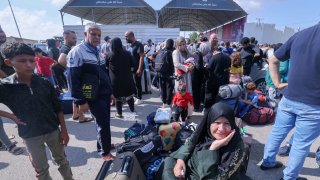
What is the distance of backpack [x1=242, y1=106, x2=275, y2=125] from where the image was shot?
4516 millimetres

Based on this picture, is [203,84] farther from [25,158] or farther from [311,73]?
[25,158]

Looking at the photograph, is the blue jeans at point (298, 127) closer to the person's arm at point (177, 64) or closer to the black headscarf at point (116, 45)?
the person's arm at point (177, 64)

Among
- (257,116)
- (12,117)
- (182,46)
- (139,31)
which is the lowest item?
(257,116)

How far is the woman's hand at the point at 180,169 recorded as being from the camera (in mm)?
2000

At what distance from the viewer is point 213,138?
1978 mm

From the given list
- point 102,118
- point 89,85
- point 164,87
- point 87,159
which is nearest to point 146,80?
point 164,87

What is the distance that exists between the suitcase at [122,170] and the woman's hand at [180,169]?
42 cm

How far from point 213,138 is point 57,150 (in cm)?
169

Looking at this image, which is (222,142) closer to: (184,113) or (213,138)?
(213,138)

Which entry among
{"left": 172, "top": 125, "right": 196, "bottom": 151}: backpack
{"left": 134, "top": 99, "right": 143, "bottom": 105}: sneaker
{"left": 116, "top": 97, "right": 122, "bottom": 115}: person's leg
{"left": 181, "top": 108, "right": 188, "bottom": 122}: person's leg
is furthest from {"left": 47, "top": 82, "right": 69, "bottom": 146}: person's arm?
{"left": 134, "top": 99, "right": 143, "bottom": 105}: sneaker

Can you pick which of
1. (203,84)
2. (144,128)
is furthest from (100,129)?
(203,84)

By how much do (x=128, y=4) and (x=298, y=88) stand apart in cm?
1824

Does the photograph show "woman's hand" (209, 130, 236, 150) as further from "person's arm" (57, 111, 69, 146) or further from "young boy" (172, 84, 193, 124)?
"young boy" (172, 84, 193, 124)

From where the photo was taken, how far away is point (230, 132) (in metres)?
1.86
